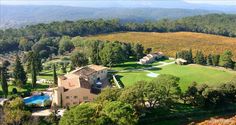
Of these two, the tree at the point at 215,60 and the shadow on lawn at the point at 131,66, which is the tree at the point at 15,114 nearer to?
the shadow on lawn at the point at 131,66

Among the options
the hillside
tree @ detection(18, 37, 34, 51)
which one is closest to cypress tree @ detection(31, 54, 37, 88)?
tree @ detection(18, 37, 34, 51)

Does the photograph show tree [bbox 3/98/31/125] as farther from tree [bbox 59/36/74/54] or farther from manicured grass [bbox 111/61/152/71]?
tree [bbox 59/36/74/54]

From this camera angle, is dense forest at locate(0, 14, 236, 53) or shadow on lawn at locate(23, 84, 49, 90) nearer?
shadow on lawn at locate(23, 84, 49, 90)

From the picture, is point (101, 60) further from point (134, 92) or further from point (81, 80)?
point (134, 92)

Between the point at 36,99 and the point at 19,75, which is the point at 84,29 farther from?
the point at 36,99

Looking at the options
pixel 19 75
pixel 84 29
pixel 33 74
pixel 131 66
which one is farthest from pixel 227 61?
pixel 84 29

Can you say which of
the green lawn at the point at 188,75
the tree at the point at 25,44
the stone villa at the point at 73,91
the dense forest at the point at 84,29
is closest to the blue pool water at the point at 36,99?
the stone villa at the point at 73,91
